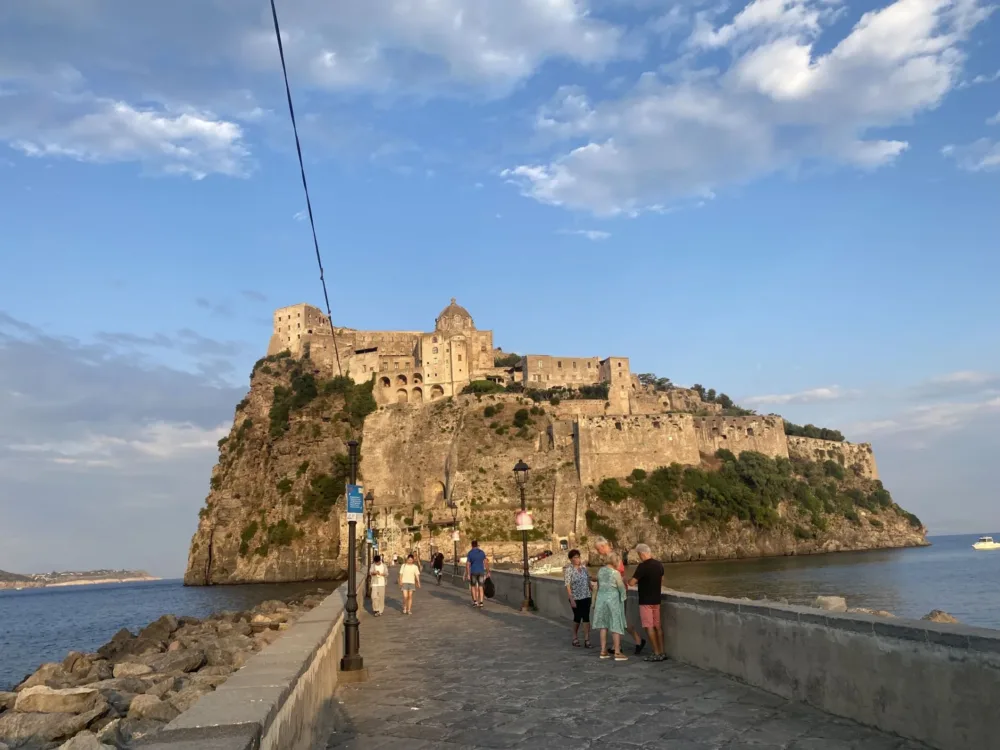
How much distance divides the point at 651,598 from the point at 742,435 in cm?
7242

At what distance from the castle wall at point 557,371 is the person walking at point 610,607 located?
71.5m

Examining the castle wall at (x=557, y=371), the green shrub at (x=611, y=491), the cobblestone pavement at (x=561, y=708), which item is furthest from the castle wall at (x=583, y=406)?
the cobblestone pavement at (x=561, y=708)

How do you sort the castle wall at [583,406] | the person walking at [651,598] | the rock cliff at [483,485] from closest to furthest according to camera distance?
the person walking at [651,598]
the rock cliff at [483,485]
the castle wall at [583,406]

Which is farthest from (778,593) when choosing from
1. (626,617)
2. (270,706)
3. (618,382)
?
(618,382)

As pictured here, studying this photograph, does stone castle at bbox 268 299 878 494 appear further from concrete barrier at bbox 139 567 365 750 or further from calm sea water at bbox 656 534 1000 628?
concrete barrier at bbox 139 567 365 750

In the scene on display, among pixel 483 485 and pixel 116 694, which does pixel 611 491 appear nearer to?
pixel 483 485

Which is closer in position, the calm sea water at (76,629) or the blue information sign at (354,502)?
the blue information sign at (354,502)

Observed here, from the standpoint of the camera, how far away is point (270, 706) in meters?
3.76

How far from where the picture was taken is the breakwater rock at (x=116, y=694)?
9742 mm

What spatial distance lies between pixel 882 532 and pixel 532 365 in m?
45.1

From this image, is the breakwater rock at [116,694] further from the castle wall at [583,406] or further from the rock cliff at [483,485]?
the castle wall at [583,406]

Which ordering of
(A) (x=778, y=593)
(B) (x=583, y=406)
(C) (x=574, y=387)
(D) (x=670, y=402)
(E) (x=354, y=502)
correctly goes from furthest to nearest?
(D) (x=670, y=402), (C) (x=574, y=387), (B) (x=583, y=406), (A) (x=778, y=593), (E) (x=354, y=502)

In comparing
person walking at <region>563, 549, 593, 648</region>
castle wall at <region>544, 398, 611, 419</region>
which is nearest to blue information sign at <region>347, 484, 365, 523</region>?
person walking at <region>563, 549, 593, 648</region>

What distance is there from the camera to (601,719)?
6.40 m
